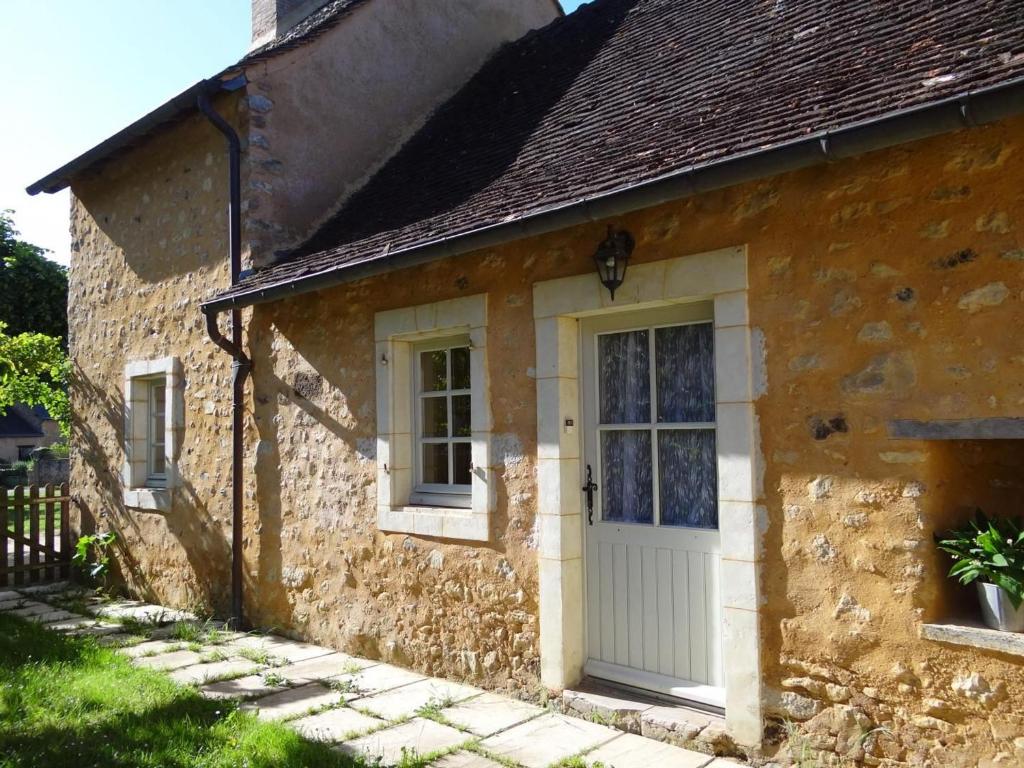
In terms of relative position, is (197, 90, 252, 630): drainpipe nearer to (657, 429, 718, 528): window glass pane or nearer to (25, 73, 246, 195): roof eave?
(25, 73, 246, 195): roof eave

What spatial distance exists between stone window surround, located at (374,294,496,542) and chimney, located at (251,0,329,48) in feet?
19.5

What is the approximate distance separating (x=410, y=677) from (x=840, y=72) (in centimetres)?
416

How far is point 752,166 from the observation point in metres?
3.49

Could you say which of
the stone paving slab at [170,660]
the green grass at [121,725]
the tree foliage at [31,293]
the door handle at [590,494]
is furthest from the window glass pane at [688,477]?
the tree foliage at [31,293]

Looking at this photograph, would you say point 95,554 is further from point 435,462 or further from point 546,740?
point 546,740

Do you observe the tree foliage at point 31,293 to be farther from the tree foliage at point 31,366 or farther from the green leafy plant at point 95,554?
the green leafy plant at point 95,554

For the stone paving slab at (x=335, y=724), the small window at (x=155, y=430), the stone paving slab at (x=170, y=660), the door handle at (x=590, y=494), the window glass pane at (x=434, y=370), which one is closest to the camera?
the stone paving slab at (x=335, y=724)

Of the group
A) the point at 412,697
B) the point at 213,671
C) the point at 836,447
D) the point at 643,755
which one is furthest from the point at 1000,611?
the point at 213,671

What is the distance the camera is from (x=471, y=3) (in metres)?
8.56

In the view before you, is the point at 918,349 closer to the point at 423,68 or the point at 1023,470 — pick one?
the point at 1023,470

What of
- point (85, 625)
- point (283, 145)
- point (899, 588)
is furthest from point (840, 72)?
point (85, 625)

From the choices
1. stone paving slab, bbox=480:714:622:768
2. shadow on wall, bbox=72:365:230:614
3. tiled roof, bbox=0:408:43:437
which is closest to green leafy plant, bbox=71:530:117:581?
shadow on wall, bbox=72:365:230:614

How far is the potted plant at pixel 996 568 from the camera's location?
3.09 metres

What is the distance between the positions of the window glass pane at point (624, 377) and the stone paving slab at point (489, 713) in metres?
1.61
